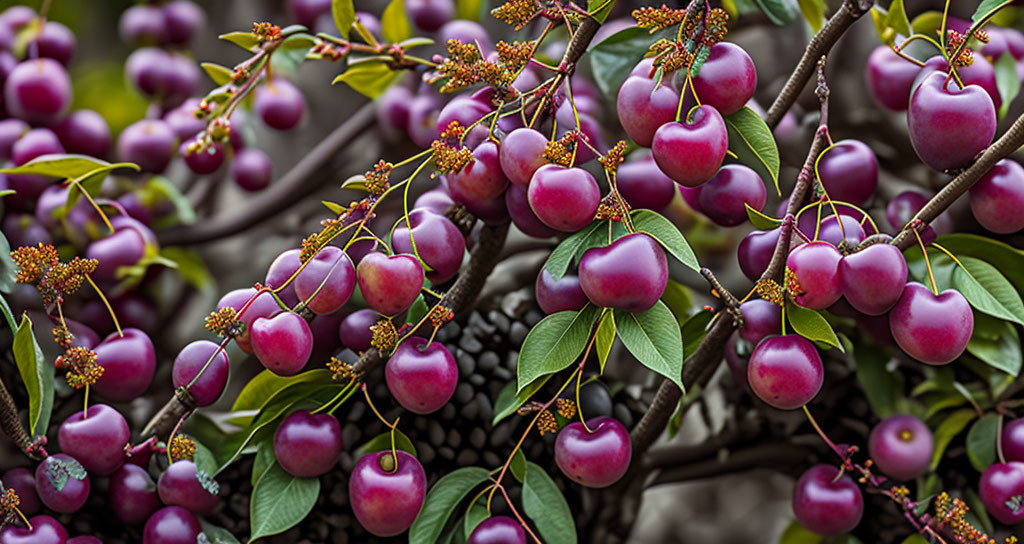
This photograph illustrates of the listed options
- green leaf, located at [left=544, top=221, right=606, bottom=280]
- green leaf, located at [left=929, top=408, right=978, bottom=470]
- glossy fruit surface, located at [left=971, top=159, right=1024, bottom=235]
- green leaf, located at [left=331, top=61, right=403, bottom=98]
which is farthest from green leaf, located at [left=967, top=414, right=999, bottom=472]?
green leaf, located at [left=331, top=61, right=403, bottom=98]

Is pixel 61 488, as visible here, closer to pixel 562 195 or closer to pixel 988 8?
pixel 562 195

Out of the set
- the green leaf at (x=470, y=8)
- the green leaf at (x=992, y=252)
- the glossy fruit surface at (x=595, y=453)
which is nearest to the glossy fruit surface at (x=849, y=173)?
the green leaf at (x=992, y=252)

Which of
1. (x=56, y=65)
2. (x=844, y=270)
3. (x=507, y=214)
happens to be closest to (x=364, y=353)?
(x=507, y=214)

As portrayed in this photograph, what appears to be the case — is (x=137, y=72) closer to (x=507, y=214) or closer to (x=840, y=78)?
(x=507, y=214)

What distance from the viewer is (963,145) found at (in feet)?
1.03

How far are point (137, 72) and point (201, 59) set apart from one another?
0.06 metres

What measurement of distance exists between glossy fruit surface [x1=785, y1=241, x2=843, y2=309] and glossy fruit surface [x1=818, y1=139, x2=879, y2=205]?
87mm

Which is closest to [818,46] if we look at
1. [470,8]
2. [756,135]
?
[756,135]

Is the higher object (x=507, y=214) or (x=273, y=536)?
(x=507, y=214)

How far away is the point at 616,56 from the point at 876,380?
0.64 ft

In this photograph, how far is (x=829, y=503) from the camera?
0.38 meters

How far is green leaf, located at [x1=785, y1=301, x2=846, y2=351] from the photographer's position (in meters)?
0.30

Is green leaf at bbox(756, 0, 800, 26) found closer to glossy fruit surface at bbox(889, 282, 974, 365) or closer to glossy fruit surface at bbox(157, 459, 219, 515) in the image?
glossy fruit surface at bbox(889, 282, 974, 365)

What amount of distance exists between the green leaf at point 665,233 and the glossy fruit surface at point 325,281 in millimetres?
106
